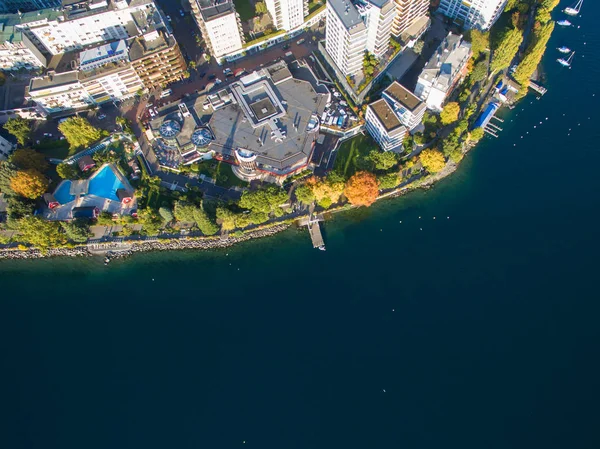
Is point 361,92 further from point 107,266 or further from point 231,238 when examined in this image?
point 107,266

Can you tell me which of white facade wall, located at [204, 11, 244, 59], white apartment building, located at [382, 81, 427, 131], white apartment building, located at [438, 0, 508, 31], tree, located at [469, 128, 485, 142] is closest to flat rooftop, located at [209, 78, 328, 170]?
white apartment building, located at [382, 81, 427, 131]

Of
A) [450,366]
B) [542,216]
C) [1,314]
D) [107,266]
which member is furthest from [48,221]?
[542,216]

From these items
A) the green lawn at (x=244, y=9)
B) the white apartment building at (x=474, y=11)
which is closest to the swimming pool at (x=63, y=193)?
the green lawn at (x=244, y=9)

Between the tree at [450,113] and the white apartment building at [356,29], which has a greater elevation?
the white apartment building at [356,29]

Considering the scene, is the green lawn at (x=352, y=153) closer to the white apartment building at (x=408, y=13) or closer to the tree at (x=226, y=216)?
the tree at (x=226, y=216)

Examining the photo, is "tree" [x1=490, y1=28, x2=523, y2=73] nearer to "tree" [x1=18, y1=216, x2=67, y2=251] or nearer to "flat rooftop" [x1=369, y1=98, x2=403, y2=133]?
"flat rooftop" [x1=369, y1=98, x2=403, y2=133]

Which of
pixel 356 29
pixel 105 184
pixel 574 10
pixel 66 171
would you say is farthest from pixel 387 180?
pixel 574 10

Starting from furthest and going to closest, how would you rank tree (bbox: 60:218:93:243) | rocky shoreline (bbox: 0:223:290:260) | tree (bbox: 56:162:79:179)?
tree (bbox: 56:162:79:179), rocky shoreline (bbox: 0:223:290:260), tree (bbox: 60:218:93:243)
